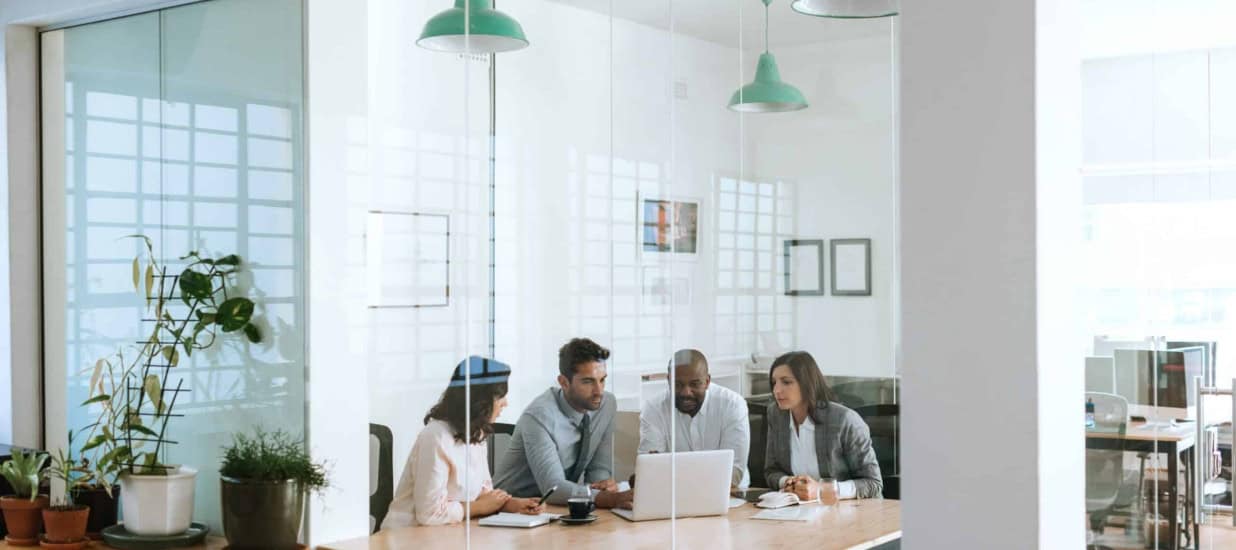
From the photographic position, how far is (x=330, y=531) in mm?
4223

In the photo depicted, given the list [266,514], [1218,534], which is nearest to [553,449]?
[266,514]

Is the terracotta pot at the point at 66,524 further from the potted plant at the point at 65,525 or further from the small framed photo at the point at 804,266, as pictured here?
the small framed photo at the point at 804,266

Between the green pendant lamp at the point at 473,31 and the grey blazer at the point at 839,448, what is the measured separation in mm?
1354

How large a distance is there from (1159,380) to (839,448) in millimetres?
799

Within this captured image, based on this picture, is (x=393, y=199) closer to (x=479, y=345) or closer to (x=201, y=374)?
(x=479, y=345)

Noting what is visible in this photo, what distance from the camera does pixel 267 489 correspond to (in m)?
4.11

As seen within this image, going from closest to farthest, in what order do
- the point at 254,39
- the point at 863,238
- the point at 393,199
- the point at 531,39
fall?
the point at 863,238, the point at 531,39, the point at 393,199, the point at 254,39

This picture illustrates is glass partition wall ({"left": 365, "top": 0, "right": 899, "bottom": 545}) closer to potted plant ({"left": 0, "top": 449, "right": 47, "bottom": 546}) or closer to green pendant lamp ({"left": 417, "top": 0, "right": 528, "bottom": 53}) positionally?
green pendant lamp ({"left": 417, "top": 0, "right": 528, "bottom": 53})

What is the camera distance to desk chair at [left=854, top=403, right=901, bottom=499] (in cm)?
323

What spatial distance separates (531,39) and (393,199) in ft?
2.42

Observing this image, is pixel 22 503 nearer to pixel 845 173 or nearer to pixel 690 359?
pixel 690 359

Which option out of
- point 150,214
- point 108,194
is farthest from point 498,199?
point 108,194

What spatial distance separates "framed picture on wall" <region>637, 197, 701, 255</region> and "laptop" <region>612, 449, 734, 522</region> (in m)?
0.57

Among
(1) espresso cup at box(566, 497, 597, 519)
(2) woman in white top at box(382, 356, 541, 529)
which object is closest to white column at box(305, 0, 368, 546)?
(2) woman in white top at box(382, 356, 541, 529)
